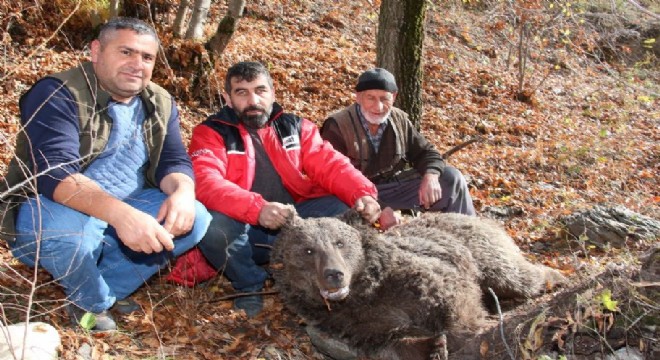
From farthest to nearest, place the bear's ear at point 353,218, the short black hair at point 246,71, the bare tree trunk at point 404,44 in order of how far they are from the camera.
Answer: the bare tree trunk at point 404,44
the short black hair at point 246,71
the bear's ear at point 353,218

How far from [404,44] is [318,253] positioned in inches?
160

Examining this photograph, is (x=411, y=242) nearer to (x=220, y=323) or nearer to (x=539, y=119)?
(x=220, y=323)

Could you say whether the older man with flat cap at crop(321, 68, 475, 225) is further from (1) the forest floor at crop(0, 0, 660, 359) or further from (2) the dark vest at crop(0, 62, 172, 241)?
(2) the dark vest at crop(0, 62, 172, 241)

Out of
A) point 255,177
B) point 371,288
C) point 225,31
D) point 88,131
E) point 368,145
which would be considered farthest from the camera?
point 225,31

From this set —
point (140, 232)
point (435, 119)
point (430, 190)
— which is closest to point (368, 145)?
point (430, 190)

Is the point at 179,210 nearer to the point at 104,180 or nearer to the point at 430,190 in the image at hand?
the point at 104,180

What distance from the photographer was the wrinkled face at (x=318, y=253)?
3928 millimetres

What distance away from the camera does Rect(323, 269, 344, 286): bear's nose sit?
12.5 ft

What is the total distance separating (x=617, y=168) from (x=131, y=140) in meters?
8.77

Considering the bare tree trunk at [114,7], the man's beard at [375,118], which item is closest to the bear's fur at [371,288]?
the man's beard at [375,118]

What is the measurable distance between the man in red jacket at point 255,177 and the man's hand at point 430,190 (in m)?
0.84

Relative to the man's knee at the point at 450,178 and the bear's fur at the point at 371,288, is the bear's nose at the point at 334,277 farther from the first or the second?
the man's knee at the point at 450,178

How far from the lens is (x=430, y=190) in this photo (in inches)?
219

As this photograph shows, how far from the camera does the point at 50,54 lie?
8.60m
